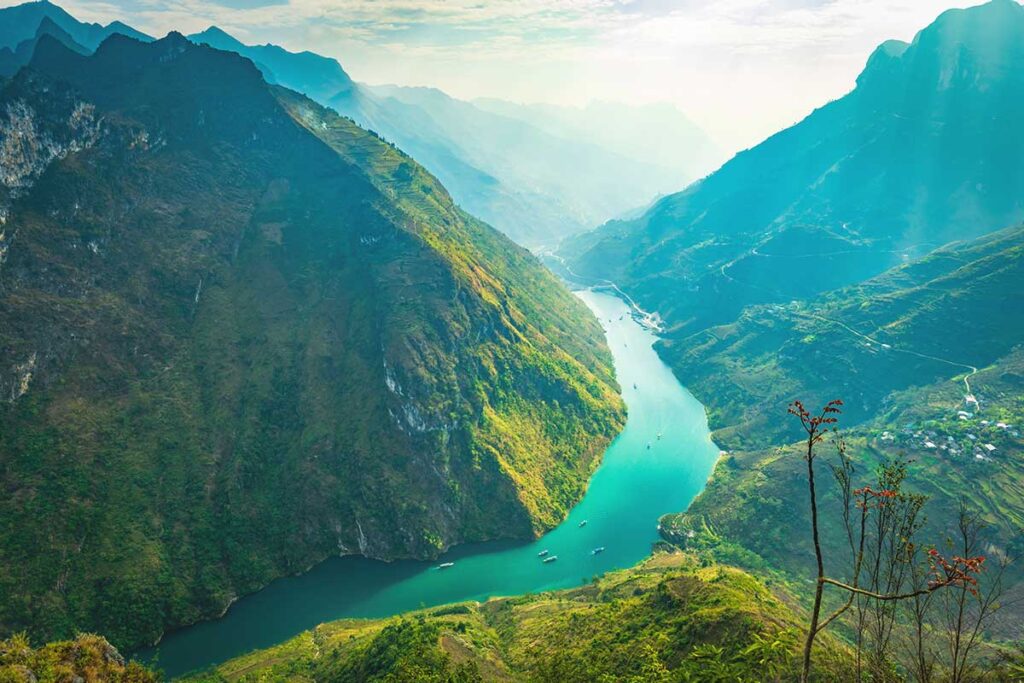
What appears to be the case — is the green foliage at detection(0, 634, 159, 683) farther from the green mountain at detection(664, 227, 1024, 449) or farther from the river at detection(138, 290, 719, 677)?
the green mountain at detection(664, 227, 1024, 449)

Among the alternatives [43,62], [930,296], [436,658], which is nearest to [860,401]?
[930,296]

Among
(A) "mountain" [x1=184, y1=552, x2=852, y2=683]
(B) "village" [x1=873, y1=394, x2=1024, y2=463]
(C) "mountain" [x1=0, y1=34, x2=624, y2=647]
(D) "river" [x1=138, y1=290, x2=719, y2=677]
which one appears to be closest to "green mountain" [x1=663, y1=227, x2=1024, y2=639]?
(B) "village" [x1=873, y1=394, x2=1024, y2=463]

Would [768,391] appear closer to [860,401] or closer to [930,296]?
[860,401]

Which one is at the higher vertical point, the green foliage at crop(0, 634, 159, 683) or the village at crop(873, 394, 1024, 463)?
the green foliage at crop(0, 634, 159, 683)

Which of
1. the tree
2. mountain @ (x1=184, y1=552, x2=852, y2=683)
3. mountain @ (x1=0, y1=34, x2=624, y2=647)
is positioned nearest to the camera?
the tree

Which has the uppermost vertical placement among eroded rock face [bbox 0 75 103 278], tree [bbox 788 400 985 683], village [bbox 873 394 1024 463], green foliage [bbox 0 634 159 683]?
eroded rock face [bbox 0 75 103 278]

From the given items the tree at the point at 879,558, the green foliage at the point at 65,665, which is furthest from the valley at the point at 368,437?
the tree at the point at 879,558
